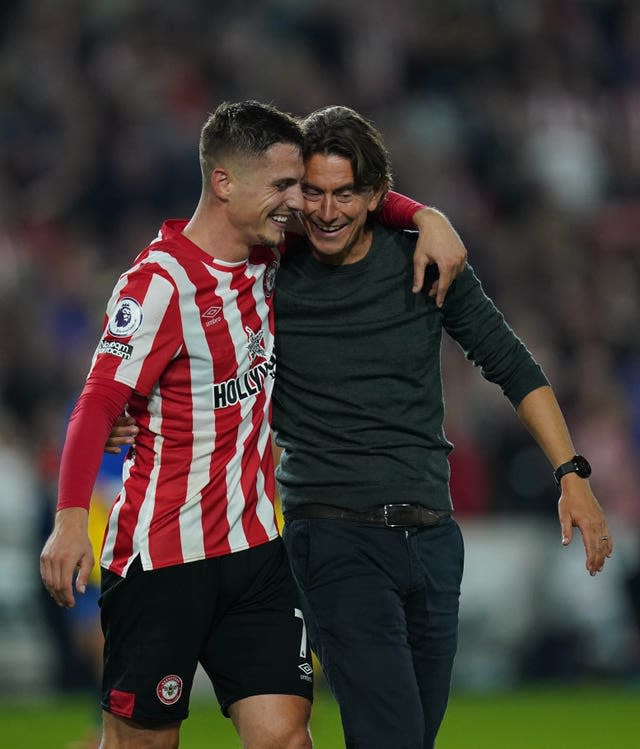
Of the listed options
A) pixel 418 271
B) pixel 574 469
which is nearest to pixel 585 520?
pixel 574 469

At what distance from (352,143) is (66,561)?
1555mm

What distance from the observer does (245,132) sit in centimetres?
439

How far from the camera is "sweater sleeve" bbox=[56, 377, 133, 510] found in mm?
3898

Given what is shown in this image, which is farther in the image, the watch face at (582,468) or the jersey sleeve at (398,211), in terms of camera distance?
the jersey sleeve at (398,211)

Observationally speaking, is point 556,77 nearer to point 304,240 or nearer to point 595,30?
point 595,30

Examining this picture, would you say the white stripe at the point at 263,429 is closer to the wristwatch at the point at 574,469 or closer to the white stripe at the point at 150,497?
the white stripe at the point at 150,497

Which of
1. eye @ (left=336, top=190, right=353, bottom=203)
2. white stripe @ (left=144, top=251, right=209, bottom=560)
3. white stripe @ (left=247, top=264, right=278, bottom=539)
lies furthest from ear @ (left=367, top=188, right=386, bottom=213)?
white stripe @ (left=144, top=251, right=209, bottom=560)

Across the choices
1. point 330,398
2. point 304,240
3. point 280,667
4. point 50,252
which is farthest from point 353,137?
point 50,252

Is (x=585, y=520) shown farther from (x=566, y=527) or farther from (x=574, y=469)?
(x=574, y=469)

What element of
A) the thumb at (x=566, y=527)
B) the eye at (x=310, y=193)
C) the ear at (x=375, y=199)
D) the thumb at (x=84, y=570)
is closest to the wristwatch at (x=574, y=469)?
the thumb at (x=566, y=527)

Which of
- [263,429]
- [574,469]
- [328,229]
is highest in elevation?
[328,229]

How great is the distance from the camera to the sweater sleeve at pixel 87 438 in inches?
153

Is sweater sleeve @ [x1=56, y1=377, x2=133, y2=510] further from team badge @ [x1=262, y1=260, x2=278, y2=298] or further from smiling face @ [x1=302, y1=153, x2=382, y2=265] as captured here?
smiling face @ [x1=302, y1=153, x2=382, y2=265]

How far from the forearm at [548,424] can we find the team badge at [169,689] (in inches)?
52.6
